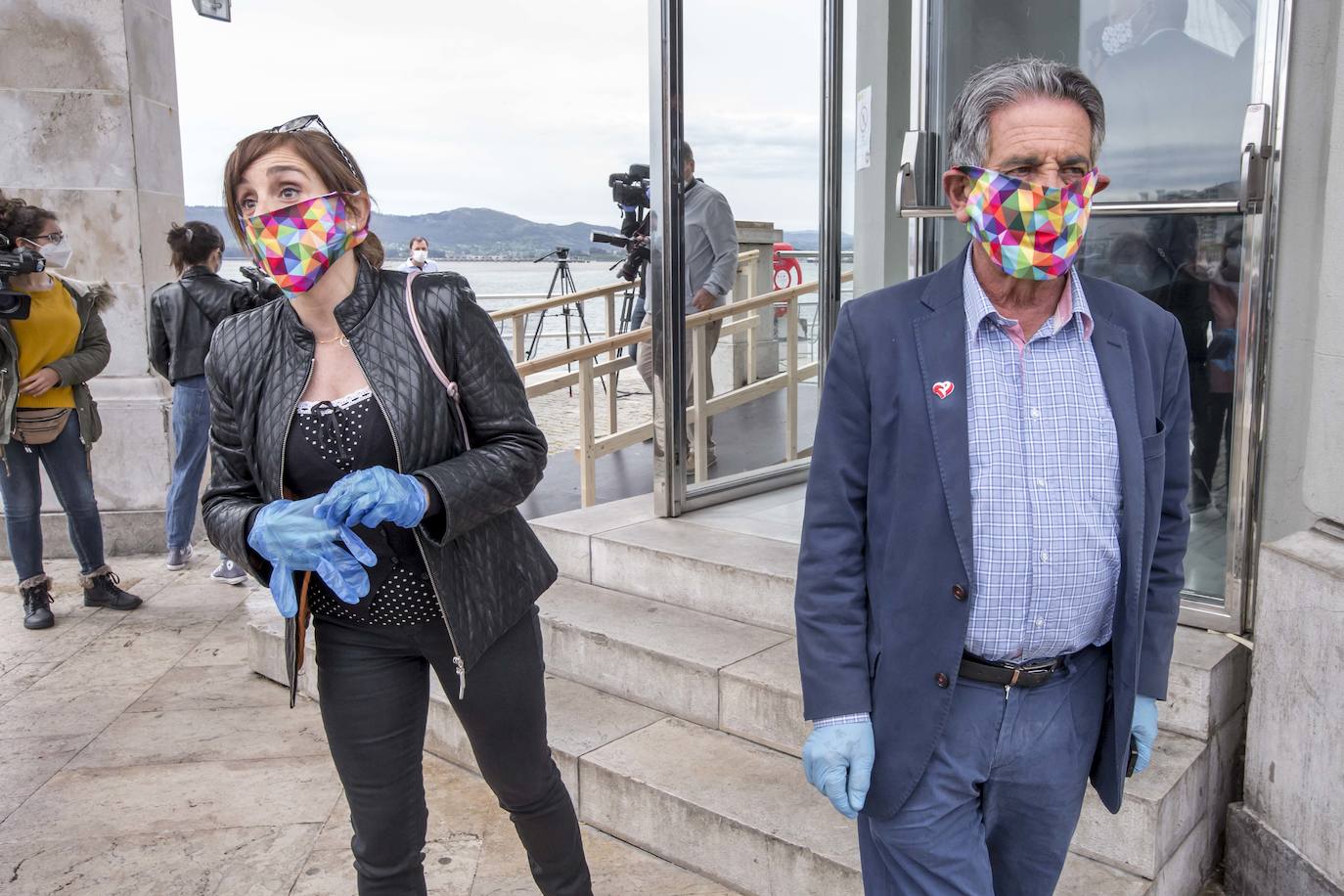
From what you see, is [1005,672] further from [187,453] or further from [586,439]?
[187,453]

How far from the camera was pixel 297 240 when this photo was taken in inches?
84.3

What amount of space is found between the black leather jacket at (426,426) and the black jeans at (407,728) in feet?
0.25

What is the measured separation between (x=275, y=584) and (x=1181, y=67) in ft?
9.39

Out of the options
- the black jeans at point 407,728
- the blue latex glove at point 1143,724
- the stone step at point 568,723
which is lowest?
the stone step at point 568,723

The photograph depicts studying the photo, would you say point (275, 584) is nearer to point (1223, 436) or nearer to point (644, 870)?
point (644, 870)

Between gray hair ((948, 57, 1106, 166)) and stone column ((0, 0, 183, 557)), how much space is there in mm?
6083

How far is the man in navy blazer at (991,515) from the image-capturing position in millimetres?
1603

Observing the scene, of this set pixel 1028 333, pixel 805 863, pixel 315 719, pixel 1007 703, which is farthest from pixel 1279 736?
pixel 315 719

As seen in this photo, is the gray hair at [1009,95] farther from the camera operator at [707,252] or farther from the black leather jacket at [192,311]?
the black leather jacket at [192,311]

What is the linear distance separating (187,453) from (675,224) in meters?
3.20

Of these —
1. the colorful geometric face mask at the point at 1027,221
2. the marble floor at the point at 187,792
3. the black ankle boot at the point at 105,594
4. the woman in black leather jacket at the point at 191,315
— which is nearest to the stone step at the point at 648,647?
the marble floor at the point at 187,792

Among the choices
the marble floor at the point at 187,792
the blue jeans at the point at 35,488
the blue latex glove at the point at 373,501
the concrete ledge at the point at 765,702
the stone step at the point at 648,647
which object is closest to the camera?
the blue latex glove at the point at 373,501

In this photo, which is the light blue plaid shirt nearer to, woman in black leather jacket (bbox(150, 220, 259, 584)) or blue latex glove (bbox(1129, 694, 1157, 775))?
blue latex glove (bbox(1129, 694, 1157, 775))

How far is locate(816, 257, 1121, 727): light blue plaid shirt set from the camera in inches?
63.0
